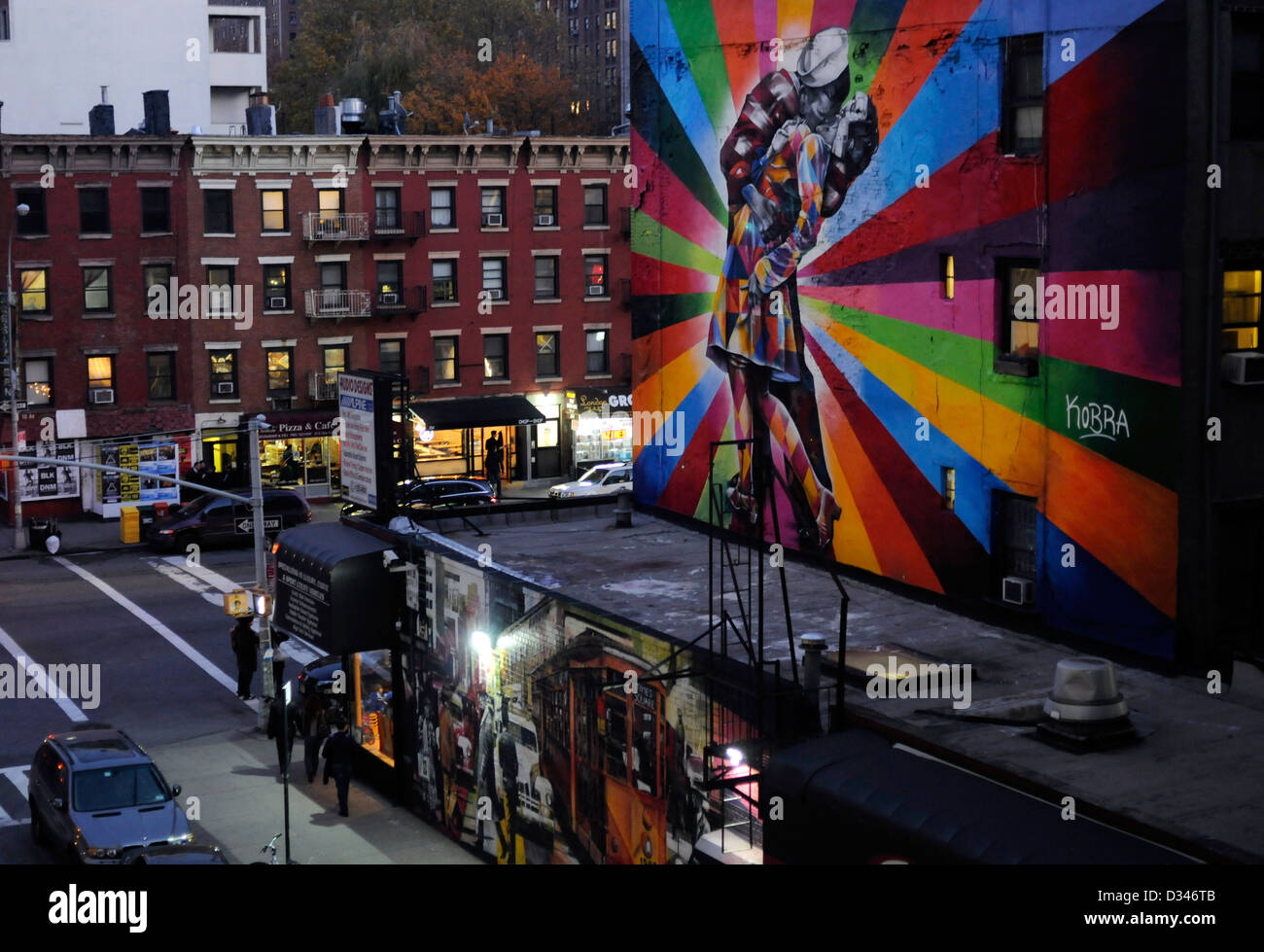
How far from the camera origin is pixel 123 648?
38.0 m

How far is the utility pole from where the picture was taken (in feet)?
166

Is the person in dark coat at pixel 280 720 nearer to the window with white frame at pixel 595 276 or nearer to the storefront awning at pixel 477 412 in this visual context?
the storefront awning at pixel 477 412

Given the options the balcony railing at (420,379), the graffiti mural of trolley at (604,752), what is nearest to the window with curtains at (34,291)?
the balcony railing at (420,379)

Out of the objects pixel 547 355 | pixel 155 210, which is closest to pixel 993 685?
pixel 155 210

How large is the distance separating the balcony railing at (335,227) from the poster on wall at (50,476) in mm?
11010

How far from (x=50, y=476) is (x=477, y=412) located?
15.1 metres

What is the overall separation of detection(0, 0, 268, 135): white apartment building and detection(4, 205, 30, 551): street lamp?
63.7ft

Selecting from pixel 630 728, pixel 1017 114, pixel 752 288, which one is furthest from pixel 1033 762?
pixel 752 288

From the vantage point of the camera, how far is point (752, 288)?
25453mm

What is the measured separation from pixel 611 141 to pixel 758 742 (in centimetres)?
4748

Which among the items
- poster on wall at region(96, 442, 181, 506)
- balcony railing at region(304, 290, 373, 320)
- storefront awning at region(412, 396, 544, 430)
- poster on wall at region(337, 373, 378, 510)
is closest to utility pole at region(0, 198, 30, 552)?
poster on wall at region(96, 442, 181, 506)

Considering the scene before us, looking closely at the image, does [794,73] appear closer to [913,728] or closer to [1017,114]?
[1017,114]

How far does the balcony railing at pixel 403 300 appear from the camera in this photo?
2343 inches

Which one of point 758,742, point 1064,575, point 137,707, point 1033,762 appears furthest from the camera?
point 137,707
